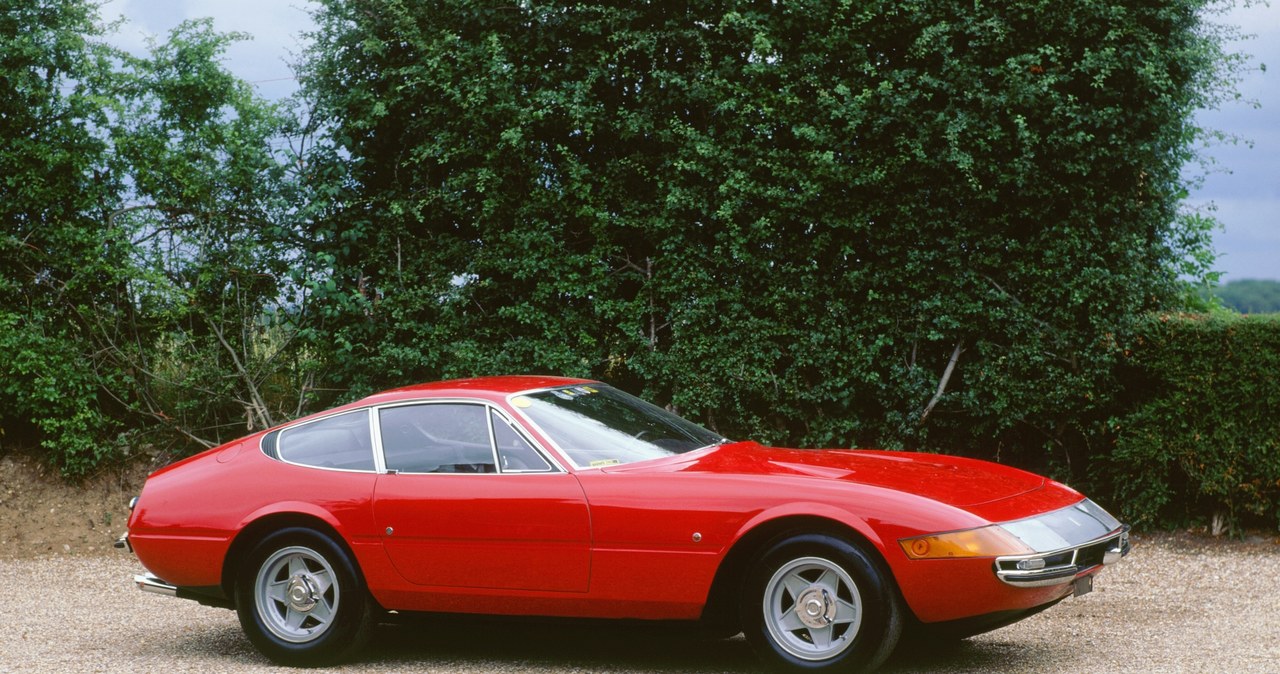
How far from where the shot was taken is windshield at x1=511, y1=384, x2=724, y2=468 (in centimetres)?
596

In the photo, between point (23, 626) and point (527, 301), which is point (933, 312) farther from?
point (23, 626)

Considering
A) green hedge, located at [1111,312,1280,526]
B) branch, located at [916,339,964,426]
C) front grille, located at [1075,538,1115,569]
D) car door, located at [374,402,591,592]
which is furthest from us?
branch, located at [916,339,964,426]

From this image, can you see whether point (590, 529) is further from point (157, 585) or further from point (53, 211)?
point (53, 211)

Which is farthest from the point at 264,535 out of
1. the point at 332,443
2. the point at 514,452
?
the point at 514,452

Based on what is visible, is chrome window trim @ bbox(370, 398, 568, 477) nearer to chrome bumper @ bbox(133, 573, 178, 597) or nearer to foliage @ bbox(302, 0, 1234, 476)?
chrome bumper @ bbox(133, 573, 178, 597)

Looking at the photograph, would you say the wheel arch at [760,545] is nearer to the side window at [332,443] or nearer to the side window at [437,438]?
the side window at [437,438]

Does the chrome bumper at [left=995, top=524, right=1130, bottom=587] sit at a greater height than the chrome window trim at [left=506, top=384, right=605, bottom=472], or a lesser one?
lesser

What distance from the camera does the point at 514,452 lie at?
5.94 meters

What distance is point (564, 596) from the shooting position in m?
5.66

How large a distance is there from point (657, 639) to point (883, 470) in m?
1.75

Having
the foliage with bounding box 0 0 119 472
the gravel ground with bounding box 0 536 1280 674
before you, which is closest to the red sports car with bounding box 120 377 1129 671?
the gravel ground with bounding box 0 536 1280 674

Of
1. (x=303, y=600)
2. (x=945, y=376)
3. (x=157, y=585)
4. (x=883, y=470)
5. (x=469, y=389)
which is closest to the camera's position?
(x=883, y=470)

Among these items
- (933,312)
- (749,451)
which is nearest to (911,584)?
(749,451)

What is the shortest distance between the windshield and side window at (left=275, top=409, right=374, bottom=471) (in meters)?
0.84
